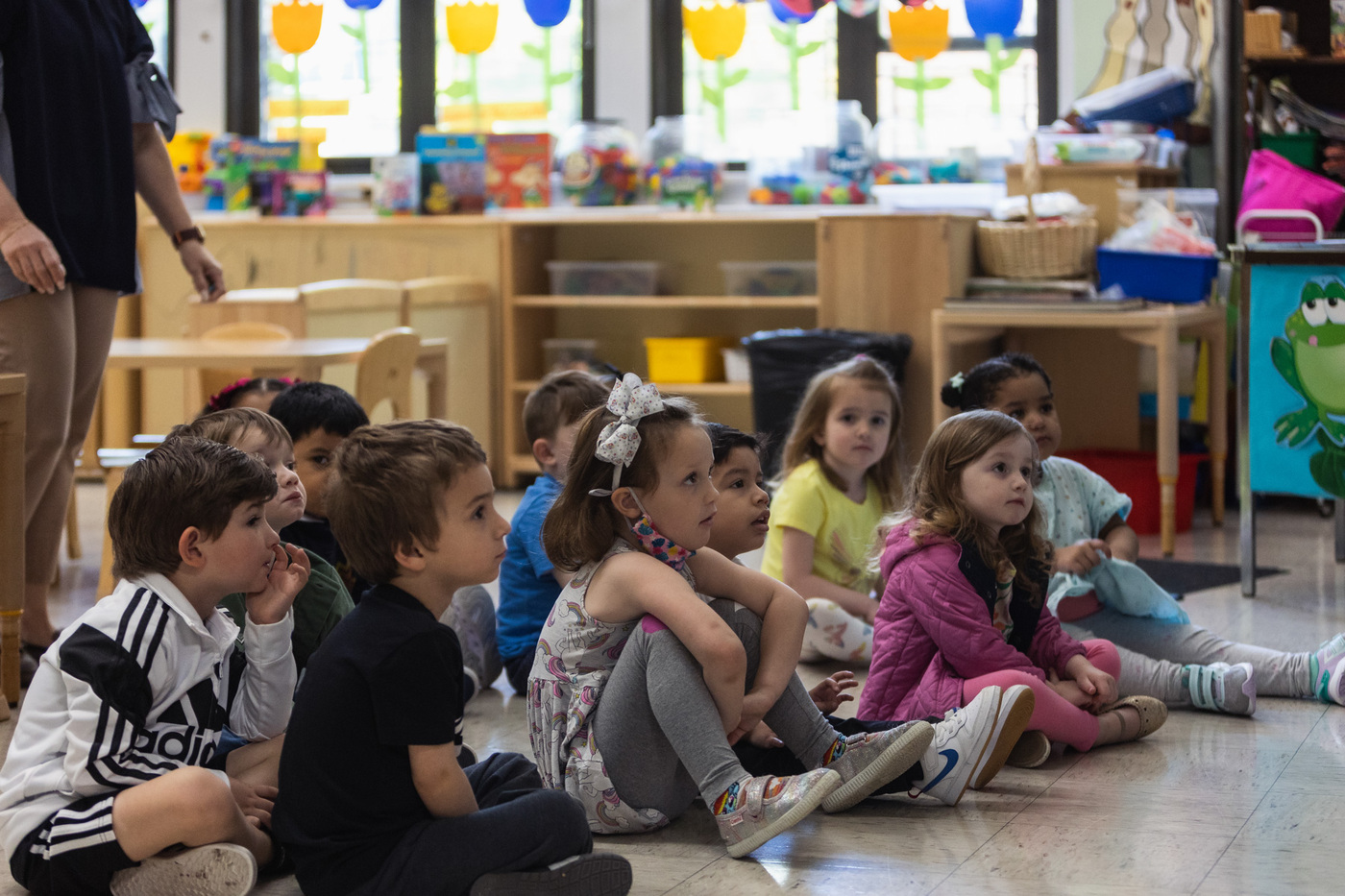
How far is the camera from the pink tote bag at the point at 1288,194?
4184mm

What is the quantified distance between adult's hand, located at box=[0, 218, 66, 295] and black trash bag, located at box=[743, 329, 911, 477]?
2297 mm

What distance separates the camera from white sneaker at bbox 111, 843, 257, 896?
1.49 meters

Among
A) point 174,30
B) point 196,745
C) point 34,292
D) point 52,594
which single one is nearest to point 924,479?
point 196,745

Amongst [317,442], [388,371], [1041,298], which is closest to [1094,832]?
[317,442]

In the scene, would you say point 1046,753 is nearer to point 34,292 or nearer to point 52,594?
point 34,292

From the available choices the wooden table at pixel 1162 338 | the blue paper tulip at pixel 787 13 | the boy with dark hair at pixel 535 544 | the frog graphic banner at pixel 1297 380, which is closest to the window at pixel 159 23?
the blue paper tulip at pixel 787 13

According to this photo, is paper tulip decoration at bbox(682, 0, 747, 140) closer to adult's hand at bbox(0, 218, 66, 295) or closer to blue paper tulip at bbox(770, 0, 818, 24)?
blue paper tulip at bbox(770, 0, 818, 24)

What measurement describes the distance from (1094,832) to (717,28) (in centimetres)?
414

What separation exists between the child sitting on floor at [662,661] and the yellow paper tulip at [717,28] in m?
3.86

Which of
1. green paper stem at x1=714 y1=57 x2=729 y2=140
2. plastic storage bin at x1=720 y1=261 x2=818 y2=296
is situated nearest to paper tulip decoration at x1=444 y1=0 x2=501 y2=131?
green paper stem at x1=714 y1=57 x2=729 y2=140

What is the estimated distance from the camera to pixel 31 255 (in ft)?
7.59

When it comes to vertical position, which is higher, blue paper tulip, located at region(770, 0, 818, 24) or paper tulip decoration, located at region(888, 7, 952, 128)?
blue paper tulip, located at region(770, 0, 818, 24)

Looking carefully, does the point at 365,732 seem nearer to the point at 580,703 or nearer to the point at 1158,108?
the point at 580,703

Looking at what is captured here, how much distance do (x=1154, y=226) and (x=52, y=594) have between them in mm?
3012
